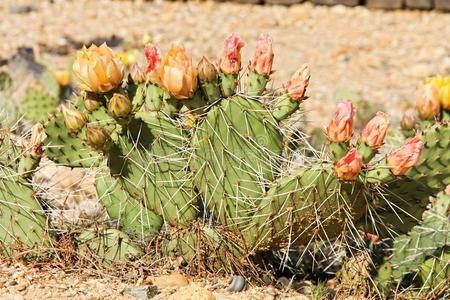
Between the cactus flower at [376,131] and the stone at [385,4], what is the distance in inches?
293

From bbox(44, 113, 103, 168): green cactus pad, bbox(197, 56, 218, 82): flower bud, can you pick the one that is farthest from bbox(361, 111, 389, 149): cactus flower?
→ bbox(44, 113, 103, 168): green cactus pad

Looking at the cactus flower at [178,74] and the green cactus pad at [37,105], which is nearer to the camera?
the cactus flower at [178,74]

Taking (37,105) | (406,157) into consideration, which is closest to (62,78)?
(37,105)

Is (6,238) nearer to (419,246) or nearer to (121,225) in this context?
(121,225)

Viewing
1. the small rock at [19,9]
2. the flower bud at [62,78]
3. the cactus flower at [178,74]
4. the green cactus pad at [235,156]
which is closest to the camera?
the cactus flower at [178,74]

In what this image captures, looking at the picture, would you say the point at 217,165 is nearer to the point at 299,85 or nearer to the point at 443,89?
the point at 299,85

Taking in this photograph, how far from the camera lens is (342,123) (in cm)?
284

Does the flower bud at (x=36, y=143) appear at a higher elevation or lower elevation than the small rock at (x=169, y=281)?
higher

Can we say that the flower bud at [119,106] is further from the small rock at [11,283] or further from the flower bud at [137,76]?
the small rock at [11,283]

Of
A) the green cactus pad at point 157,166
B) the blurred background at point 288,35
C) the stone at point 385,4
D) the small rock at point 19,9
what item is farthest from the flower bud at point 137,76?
the stone at point 385,4

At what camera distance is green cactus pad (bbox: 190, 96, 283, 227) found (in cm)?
302

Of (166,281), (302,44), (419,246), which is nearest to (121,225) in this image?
(166,281)

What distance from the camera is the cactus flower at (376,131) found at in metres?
2.85

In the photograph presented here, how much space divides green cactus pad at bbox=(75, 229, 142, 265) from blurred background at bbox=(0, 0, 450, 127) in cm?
381
